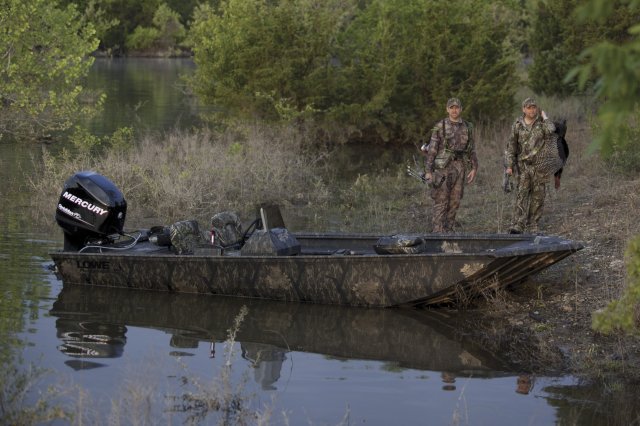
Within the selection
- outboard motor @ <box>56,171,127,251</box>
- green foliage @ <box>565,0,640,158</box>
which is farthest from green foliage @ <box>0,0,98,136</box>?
green foliage @ <box>565,0,640,158</box>

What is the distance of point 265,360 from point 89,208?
10.9ft

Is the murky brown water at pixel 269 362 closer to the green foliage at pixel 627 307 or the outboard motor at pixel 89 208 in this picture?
the outboard motor at pixel 89 208

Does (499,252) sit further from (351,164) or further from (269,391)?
(351,164)

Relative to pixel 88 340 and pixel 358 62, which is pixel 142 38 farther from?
pixel 88 340

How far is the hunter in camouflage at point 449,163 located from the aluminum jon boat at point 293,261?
164 cm

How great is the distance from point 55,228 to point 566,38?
17.5 m

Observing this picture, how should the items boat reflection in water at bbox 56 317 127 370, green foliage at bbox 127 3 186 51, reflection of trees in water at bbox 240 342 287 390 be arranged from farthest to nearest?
green foliage at bbox 127 3 186 51 < boat reflection in water at bbox 56 317 127 370 < reflection of trees in water at bbox 240 342 287 390

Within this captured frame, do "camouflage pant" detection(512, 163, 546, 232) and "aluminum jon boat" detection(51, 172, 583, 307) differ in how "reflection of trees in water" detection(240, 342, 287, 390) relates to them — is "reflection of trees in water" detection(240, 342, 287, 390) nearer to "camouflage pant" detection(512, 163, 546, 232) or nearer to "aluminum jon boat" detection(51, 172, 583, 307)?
"aluminum jon boat" detection(51, 172, 583, 307)

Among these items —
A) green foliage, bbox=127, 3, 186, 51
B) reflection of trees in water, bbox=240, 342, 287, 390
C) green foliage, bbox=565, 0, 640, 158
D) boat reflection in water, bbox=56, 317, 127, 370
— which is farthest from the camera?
green foliage, bbox=127, 3, 186, 51

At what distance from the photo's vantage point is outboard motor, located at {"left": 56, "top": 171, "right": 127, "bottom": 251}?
11719mm

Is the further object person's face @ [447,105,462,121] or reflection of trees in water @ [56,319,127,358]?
person's face @ [447,105,462,121]

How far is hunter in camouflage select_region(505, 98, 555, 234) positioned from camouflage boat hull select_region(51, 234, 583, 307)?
5.06 feet

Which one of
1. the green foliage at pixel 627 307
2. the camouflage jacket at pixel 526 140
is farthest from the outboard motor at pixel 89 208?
the green foliage at pixel 627 307

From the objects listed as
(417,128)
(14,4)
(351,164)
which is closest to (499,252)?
(14,4)
